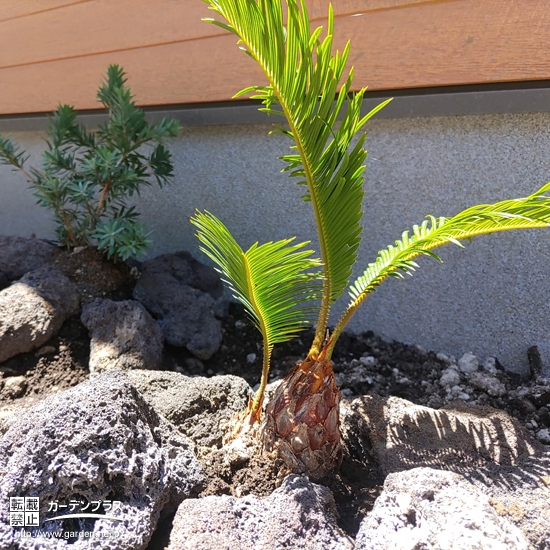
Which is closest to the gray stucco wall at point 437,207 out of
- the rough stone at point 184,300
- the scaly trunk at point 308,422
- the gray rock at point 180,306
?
the rough stone at point 184,300

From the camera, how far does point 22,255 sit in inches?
111

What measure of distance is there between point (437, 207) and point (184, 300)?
4.31 ft

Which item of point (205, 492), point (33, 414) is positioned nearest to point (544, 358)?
point (205, 492)

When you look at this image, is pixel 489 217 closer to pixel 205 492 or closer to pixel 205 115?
pixel 205 492

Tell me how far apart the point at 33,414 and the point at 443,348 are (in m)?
1.87

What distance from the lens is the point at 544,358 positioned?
2.38 meters

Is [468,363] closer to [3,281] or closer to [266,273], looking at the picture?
[266,273]

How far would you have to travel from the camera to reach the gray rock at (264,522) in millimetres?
1311

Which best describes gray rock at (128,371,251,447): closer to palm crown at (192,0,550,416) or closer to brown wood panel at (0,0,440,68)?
palm crown at (192,0,550,416)

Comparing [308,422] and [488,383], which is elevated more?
[488,383]

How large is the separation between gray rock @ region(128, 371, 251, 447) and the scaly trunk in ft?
0.96

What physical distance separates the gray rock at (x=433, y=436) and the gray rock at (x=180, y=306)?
892 millimetres

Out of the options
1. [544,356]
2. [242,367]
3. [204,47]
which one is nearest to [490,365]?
[544,356]

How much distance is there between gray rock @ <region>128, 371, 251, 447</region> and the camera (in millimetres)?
1890
